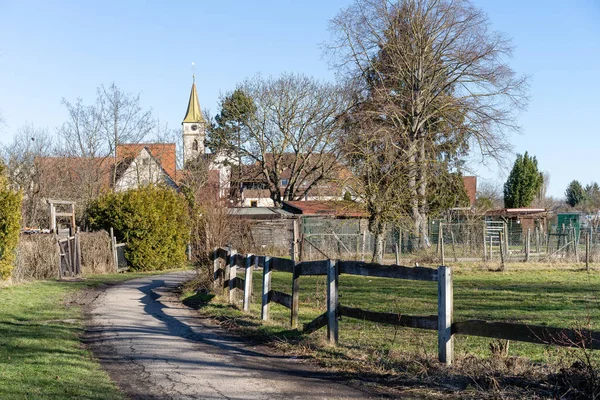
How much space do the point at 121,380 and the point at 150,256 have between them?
2491 cm

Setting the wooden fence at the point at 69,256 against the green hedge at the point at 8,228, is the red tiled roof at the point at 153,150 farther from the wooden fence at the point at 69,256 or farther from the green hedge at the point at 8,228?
the green hedge at the point at 8,228

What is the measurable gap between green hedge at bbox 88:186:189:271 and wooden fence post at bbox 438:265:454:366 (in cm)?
2504

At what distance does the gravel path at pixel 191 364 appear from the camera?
739cm

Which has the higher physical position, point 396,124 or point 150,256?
point 396,124

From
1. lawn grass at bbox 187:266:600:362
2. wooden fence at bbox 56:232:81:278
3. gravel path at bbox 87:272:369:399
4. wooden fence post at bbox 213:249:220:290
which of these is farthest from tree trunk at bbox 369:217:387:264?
gravel path at bbox 87:272:369:399

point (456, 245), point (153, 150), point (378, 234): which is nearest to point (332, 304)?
point (378, 234)

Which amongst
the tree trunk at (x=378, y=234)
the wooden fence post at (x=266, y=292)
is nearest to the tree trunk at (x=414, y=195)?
the tree trunk at (x=378, y=234)

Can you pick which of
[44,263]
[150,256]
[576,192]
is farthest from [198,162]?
[576,192]

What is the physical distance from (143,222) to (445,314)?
25465 mm

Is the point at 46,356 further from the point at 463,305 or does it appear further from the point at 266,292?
the point at 463,305

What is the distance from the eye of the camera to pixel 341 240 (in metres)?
37.4

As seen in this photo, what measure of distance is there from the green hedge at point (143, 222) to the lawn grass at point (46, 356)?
15.2 m

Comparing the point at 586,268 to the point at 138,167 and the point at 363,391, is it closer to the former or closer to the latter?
the point at 363,391

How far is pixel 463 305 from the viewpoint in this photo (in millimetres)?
16562
